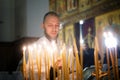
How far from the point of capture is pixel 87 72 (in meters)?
2.49

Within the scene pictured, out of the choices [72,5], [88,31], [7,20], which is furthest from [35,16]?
[88,31]

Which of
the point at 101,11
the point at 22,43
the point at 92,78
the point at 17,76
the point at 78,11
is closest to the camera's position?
the point at 92,78

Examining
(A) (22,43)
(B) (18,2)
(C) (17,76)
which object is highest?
(B) (18,2)

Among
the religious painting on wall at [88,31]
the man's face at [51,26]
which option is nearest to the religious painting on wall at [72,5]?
the religious painting on wall at [88,31]

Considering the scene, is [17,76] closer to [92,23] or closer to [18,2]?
[92,23]

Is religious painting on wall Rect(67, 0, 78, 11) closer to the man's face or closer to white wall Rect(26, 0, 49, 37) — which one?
white wall Rect(26, 0, 49, 37)

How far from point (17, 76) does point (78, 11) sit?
2.87 metres

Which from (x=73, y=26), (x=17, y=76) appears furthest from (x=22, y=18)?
(x=17, y=76)

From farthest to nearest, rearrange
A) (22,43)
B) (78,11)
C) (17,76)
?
(22,43) → (78,11) → (17,76)

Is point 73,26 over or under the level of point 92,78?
over

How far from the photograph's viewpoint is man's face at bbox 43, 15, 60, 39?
8.50ft

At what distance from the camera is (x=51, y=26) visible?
262cm

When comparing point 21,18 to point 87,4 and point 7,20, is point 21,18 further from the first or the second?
point 87,4

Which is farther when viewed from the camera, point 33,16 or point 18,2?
point 18,2
